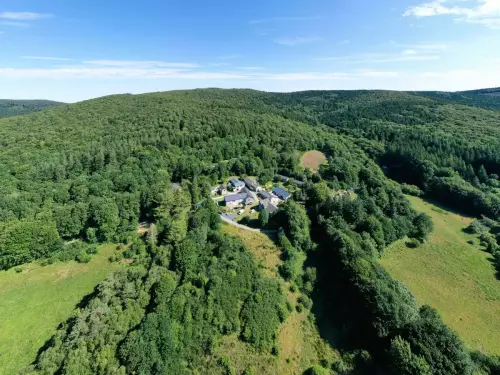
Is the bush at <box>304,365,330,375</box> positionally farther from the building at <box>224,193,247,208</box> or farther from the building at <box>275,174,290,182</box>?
the building at <box>275,174,290,182</box>

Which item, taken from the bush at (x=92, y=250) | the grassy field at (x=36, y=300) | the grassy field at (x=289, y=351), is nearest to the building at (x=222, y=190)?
the grassy field at (x=36, y=300)

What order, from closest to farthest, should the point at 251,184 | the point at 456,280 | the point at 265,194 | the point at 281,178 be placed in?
the point at 456,280 → the point at 265,194 → the point at 251,184 → the point at 281,178

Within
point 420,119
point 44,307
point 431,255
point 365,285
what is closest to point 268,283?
point 365,285

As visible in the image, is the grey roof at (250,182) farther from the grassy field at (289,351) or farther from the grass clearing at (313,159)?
the grassy field at (289,351)

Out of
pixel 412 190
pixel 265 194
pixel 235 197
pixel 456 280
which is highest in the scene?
pixel 235 197

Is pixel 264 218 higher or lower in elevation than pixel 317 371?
higher

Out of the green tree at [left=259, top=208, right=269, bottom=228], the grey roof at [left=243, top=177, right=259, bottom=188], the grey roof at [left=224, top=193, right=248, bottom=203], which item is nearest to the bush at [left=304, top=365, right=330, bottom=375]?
the green tree at [left=259, top=208, right=269, bottom=228]

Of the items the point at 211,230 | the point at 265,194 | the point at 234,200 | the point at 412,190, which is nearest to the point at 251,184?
the point at 265,194

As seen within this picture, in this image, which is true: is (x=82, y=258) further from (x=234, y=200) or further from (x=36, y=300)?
(x=234, y=200)
